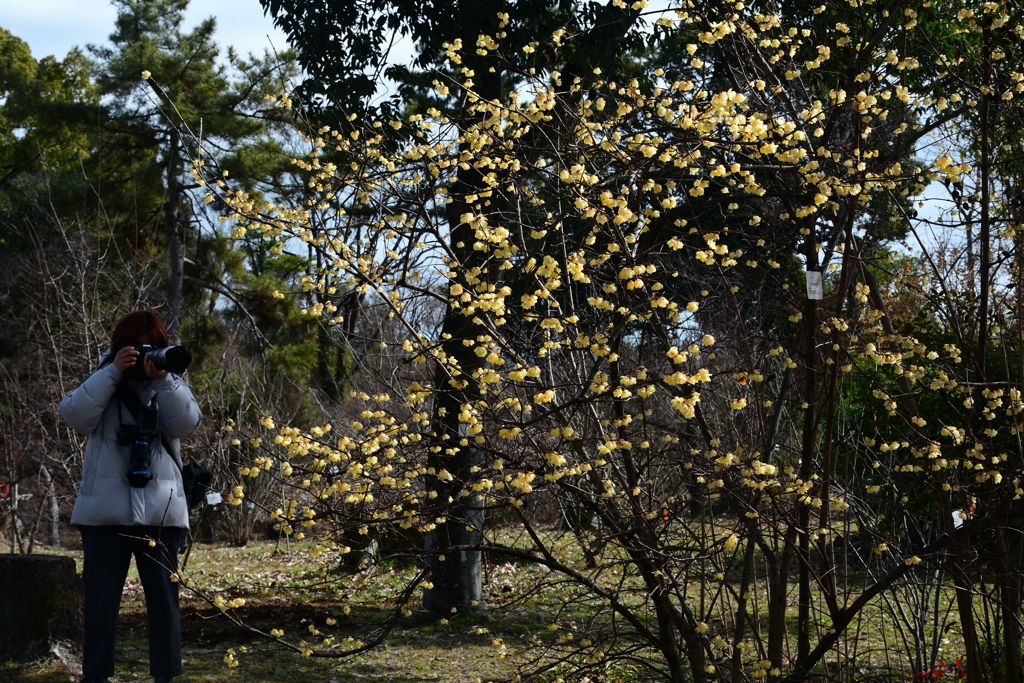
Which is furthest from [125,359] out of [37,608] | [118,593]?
[37,608]

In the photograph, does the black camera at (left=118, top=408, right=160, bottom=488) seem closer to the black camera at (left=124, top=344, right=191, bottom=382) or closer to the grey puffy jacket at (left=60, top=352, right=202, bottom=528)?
the grey puffy jacket at (left=60, top=352, right=202, bottom=528)

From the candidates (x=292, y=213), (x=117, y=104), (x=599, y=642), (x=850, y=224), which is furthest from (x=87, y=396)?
(x=117, y=104)

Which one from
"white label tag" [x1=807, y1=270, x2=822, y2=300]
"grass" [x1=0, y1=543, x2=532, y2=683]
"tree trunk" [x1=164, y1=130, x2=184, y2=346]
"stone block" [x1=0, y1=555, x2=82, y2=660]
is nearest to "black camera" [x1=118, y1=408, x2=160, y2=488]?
"grass" [x1=0, y1=543, x2=532, y2=683]

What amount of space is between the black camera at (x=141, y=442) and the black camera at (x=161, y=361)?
137 millimetres

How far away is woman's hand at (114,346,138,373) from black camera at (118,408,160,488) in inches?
7.0

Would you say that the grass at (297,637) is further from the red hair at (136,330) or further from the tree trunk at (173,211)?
the tree trunk at (173,211)

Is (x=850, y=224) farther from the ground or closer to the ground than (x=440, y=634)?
farther from the ground

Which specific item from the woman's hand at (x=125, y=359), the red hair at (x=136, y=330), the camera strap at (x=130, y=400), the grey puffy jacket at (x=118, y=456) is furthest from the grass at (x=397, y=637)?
the red hair at (x=136, y=330)

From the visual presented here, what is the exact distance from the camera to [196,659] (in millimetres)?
4410

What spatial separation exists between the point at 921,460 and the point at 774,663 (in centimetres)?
103

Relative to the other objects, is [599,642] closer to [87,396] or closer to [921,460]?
[921,460]

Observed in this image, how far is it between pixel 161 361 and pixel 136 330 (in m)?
0.26

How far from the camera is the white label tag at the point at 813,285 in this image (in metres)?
3.06

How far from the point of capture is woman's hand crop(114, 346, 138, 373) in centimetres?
301
